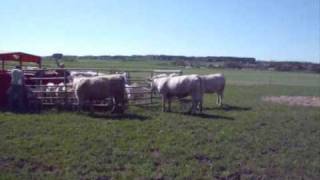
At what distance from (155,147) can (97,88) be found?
613cm

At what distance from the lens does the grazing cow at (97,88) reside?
16.0 meters

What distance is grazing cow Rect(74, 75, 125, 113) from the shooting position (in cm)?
1605

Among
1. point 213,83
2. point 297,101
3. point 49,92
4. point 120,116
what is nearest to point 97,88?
point 120,116

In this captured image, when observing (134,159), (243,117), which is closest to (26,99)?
(243,117)

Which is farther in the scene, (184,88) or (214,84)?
(214,84)

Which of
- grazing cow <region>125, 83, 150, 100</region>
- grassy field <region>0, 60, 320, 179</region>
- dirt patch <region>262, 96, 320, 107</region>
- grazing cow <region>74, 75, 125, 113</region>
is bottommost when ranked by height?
dirt patch <region>262, 96, 320, 107</region>

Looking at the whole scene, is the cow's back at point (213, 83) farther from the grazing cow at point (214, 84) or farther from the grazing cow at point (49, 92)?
the grazing cow at point (49, 92)

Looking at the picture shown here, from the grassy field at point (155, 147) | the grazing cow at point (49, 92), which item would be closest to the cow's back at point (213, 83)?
the grassy field at point (155, 147)

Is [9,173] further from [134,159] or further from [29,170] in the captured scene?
[134,159]

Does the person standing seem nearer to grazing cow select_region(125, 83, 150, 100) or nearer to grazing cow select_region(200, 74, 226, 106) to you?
grazing cow select_region(125, 83, 150, 100)

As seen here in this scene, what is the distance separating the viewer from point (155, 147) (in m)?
10.4

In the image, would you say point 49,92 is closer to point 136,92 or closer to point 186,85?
point 136,92

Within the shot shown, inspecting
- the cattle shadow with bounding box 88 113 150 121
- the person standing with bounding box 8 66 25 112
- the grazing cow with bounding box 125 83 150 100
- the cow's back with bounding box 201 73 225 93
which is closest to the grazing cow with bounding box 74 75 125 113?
the cattle shadow with bounding box 88 113 150 121

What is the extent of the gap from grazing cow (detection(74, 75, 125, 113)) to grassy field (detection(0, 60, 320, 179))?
29.8 inches
